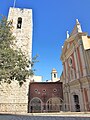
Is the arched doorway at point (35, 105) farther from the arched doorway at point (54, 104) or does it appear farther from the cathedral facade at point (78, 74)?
the cathedral facade at point (78, 74)

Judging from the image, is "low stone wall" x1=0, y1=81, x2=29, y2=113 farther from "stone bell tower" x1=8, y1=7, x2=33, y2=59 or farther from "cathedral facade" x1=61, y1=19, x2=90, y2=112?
"cathedral facade" x1=61, y1=19, x2=90, y2=112

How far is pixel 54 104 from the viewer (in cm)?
2164

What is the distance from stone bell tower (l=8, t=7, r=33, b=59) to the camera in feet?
69.2

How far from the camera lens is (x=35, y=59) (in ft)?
49.7

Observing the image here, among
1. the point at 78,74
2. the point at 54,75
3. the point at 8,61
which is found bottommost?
the point at 78,74

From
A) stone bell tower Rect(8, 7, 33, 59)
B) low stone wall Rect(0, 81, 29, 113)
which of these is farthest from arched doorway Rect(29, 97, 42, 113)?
stone bell tower Rect(8, 7, 33, 59)

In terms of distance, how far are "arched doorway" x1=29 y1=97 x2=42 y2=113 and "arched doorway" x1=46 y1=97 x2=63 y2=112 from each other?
1368mm

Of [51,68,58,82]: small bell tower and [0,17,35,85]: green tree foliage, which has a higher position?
[51,68,58,82]: small bell tower

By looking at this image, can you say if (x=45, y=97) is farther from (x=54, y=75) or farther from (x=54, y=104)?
(x=54, y=75)

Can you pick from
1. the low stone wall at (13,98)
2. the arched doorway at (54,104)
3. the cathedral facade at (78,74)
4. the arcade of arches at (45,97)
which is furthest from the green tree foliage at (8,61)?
the arched doorway at (54,104)

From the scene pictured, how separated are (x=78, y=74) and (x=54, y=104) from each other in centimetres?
777

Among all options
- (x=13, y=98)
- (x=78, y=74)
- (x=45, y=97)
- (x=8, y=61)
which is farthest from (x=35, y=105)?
(x=8, y=61)

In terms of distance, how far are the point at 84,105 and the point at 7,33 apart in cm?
1217

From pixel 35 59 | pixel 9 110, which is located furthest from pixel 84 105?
pixel 9 110
